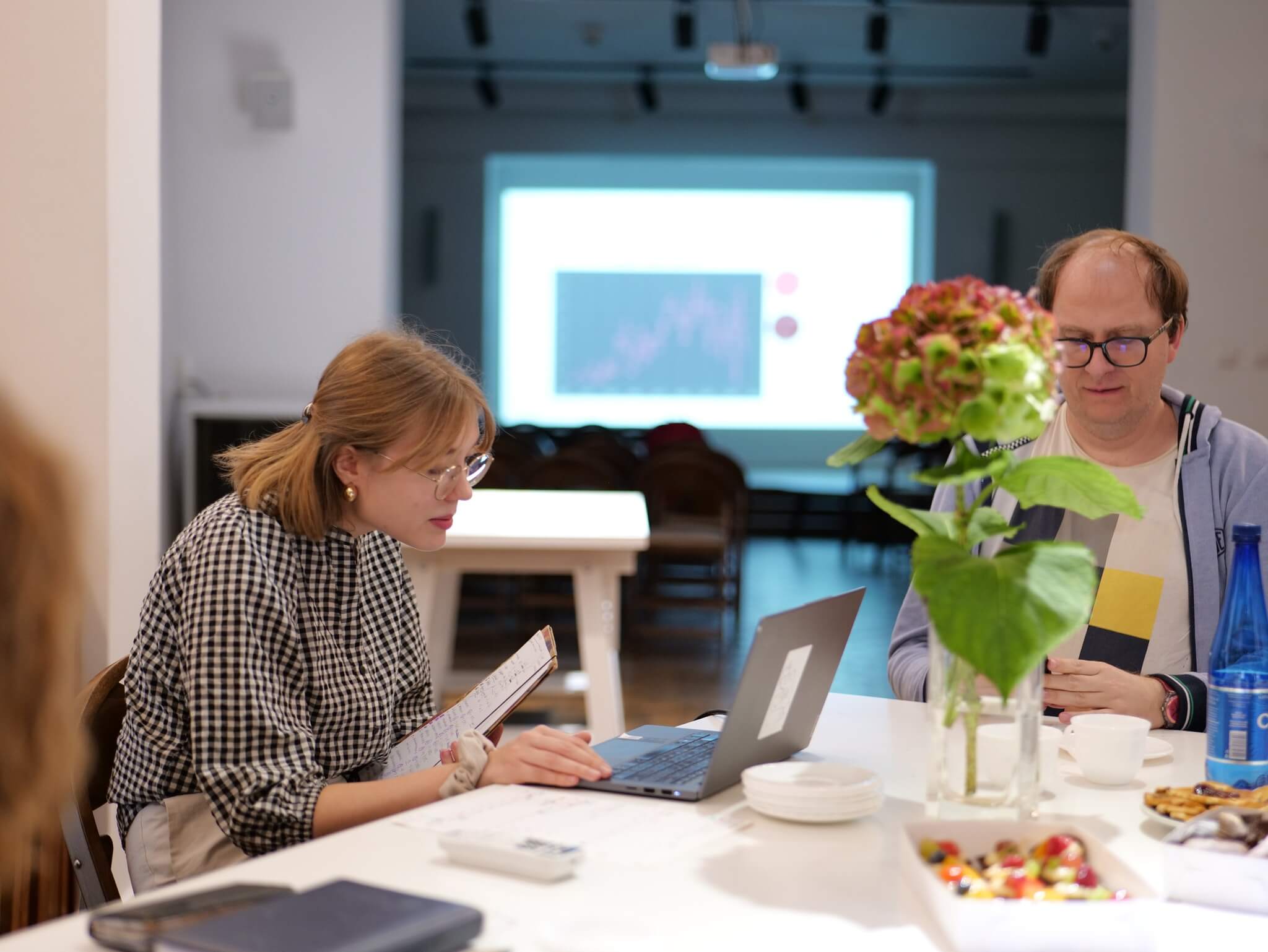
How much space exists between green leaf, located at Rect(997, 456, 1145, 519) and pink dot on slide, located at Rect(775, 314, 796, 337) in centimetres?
1022

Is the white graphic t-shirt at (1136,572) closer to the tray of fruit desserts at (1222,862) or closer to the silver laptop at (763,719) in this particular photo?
the silver laptop at (763,719)

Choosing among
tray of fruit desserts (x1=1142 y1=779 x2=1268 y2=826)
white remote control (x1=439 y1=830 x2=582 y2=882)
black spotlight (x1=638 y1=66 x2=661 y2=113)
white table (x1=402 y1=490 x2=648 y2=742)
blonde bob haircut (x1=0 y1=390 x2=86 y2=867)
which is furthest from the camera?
black spotlight (x1=638 y1=66 x2=661 y2=113)

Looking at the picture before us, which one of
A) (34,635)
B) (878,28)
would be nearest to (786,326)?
(878,28)

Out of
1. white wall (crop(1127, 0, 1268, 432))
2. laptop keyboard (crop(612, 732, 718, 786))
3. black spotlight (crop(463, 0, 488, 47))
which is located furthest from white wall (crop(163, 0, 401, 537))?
laptop keyboard (crop(612, 732, 718, 786))

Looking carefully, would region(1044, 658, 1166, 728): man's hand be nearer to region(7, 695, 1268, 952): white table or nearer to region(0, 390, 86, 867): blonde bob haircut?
region(7, 695, 1268, 952): white table

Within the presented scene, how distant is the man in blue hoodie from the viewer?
1867mm

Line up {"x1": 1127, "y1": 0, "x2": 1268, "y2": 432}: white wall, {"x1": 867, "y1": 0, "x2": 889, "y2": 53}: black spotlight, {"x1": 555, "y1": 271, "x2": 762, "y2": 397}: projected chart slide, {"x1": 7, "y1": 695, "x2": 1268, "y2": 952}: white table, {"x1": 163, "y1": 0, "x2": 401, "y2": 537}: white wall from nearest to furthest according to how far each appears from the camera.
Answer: {"x1": 7, "y1": 695, "x2": 1268, "y2": 952}: white table, {"x1": 1127, "y1": 0, "x2": 1268, "y2": 432}: white wall, {"x1": 163, "y1": 0, "x2": 401, "y2": 537}: white wall, {"x1": 867, "y1": 0, "x2": 889, "y2": 53}: black spotlight, {"x1": 555, "y1": 271, "x2": 762, "y2": 397}: projected chart slide

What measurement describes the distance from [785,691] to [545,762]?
26 centimetres

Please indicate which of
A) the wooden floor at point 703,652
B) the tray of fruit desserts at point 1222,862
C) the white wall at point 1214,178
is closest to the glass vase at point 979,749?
the tray of fruit desserts at point 1222,862

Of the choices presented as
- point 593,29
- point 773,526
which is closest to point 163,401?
point 593,29

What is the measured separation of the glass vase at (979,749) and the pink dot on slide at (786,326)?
1023 cm

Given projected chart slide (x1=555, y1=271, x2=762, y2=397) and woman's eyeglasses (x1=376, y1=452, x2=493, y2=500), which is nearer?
woman's eyeglasses (x1=376, y1=452, x2=493, y2=500)

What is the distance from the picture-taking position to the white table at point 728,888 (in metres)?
0.97

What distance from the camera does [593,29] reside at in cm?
898
